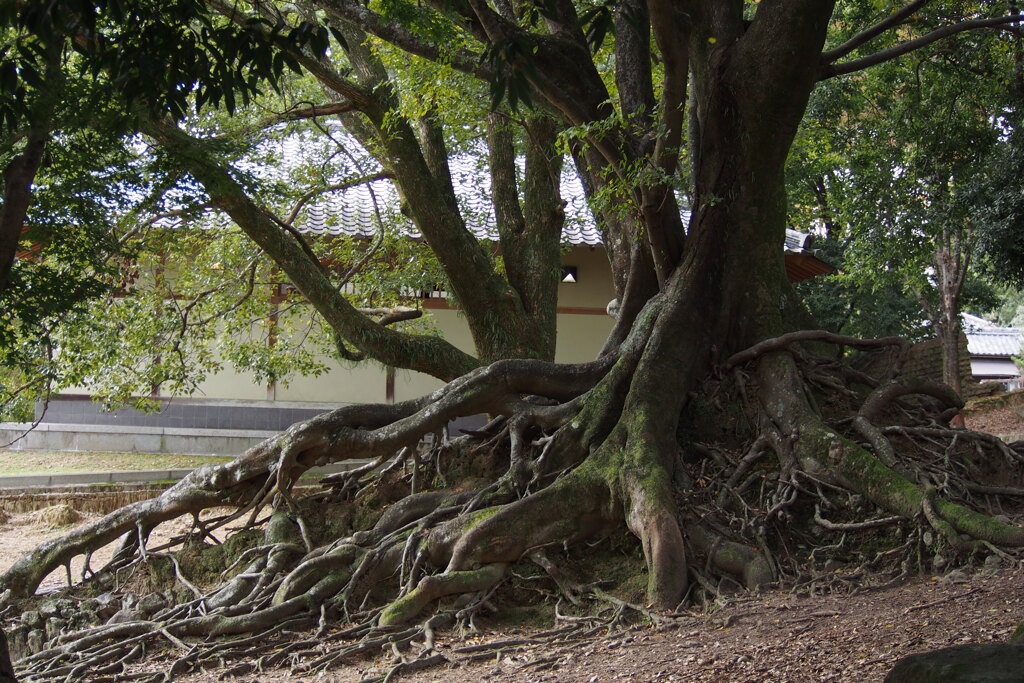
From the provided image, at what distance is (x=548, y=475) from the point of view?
6980mm

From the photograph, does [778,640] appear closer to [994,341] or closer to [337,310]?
[337,310]

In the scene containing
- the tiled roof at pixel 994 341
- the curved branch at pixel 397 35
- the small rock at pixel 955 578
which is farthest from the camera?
the tiled roof at pixel 994 341

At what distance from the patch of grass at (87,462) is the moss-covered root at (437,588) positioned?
32.4 ft

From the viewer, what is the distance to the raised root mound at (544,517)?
597cm

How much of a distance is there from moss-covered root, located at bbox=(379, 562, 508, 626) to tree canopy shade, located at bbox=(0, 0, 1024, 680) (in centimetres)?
2

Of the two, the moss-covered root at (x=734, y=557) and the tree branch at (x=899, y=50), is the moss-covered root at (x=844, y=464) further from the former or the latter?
the tree branch at (x=899, y=50)

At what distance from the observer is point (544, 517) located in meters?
6.45

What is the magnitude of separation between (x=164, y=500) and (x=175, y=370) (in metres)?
4.02

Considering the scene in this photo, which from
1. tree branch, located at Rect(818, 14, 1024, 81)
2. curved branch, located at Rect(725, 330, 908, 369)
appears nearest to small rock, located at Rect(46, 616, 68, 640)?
curved branch, located at Rect(725, 330, 908, 369)

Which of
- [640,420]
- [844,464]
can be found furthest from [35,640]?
[844,464]

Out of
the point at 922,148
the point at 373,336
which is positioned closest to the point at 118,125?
the point at 373,336

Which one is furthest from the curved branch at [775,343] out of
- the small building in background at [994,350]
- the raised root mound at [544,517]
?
the small building in background at [994,350]

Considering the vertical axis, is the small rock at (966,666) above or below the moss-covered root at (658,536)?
above

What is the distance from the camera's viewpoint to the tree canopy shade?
20.6ft
